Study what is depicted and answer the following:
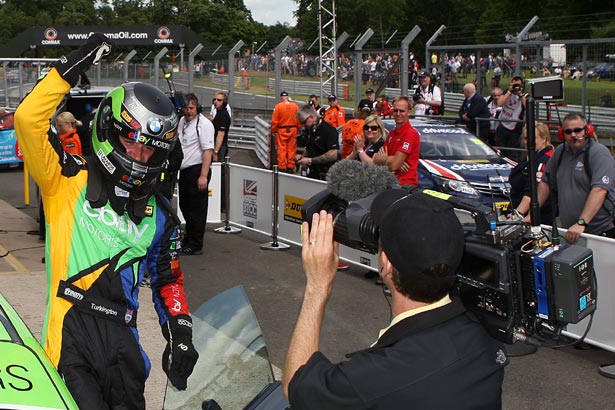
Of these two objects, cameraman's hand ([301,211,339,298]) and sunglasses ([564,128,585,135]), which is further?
sunglasses ([564,128,585,135])

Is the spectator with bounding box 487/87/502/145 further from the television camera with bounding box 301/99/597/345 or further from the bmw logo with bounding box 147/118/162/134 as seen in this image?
the television camera with bounding box 301/99/597/345

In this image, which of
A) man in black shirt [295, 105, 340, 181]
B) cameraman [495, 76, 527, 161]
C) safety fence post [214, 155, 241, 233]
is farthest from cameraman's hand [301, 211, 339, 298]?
cameraman [495, 76, 527, 161]

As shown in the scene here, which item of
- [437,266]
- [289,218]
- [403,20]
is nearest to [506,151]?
[289,218]

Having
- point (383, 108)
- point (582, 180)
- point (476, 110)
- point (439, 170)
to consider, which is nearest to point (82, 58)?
point (582, 180)

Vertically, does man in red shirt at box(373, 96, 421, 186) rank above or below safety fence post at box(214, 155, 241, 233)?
above

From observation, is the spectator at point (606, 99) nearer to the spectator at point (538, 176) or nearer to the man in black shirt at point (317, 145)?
the man in black shirt at point (317, 145)

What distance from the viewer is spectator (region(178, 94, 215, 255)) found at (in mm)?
10559

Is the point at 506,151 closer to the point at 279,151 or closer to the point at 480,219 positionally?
the point at 279,151

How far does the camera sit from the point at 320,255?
96.3 inches

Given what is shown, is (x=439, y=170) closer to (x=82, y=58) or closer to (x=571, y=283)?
(x=82, y=58)

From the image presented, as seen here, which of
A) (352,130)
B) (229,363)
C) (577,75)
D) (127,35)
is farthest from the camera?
(127,35)

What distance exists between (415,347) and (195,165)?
8.62 metres

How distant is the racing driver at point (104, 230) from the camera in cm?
345

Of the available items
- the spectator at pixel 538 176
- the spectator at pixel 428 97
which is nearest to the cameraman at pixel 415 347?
the spectator at pixel 538 176
